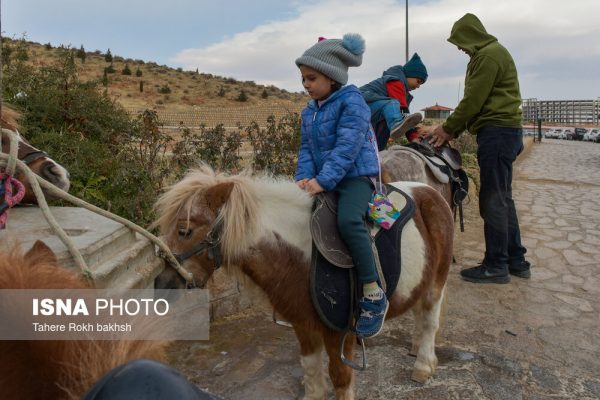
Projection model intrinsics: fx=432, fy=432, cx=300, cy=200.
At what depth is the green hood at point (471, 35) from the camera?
486 cm

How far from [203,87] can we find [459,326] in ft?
165

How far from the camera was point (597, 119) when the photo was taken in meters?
70.9

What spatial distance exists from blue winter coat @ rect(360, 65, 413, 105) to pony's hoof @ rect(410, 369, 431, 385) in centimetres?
279

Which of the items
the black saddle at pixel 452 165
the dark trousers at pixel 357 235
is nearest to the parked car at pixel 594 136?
the black saddle at pixel 452 165

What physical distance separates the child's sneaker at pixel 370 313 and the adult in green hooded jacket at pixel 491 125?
10.0ft

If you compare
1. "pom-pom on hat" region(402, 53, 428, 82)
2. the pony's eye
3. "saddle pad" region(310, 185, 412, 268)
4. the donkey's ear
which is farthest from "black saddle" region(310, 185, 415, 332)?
"pom-pom on hat" region(402, 53, 428, 82)

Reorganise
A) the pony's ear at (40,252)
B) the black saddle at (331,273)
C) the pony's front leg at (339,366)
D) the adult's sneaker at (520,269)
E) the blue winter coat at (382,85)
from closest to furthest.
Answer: the pony's ear at (40,252), the black saddle at (331,273), the pony's front leg at (339,366), the blue winter coat at (382,85), the adult's sneaker at (520,269)

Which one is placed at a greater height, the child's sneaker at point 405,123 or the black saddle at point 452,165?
the child's sneaker at point 405,123

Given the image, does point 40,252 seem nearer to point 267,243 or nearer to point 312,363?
point 267,243

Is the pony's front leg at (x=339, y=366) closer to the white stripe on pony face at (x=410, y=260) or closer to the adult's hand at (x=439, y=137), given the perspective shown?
the white stripe on pony face at (x=410, y=260)

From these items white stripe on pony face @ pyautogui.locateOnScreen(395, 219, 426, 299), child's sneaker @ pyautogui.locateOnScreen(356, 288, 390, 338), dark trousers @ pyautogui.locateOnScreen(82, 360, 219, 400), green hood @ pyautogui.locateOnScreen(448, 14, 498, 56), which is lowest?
child's sneaker @ pyautogui.locateOnScreen(356, 288, 390, 338)

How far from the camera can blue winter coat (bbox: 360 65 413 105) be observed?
4676 mm

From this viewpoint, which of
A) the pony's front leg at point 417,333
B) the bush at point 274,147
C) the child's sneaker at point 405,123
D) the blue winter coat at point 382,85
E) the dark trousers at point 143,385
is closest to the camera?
the dark trousers at point 143,385

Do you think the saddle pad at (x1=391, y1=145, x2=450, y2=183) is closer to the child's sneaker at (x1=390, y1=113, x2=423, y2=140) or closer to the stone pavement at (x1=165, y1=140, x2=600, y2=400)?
the child's sneaker at (x1=390, y1=113, x2=423, y2=140)
